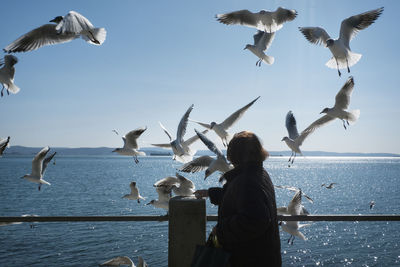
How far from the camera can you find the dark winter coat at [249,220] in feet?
6.19

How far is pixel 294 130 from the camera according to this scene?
7992mm

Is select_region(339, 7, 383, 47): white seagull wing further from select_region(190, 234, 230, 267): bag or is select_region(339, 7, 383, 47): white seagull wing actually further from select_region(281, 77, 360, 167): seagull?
select_region(190, 234, 230, 267): bag

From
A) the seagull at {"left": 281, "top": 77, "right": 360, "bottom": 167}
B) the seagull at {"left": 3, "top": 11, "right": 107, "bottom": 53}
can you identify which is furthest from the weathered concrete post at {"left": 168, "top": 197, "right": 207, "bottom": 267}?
the seagull at {"left": 281, "top": 77, "right": 360, "bottom": 167}

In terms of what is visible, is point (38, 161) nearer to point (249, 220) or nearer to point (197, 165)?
point (197, 165)

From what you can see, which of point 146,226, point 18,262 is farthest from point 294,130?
point 146,226

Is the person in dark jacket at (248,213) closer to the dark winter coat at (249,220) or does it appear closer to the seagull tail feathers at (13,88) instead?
the dark winter coat at (249,220)

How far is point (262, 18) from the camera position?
8102 mm

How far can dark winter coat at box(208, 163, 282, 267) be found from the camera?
1.89 m

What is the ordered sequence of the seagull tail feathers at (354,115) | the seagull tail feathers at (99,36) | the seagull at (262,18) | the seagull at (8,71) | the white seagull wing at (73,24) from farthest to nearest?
the seagull at (262,18)
the seagull tail feathers at (354,115)
the seagull at (8,71)
the seagull tail feathers at (99,36)
the white seagull wing at (73,24)

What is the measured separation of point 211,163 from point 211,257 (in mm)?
3348

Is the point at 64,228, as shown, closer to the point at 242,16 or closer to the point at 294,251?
the point at 294,251

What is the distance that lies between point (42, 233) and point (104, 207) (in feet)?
31.0

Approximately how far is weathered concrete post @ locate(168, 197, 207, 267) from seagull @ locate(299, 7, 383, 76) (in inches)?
214

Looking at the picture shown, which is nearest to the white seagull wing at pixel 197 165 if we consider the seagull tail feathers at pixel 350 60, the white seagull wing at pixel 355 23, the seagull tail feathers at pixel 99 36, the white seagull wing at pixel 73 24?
the seagull tail feathers at pixel 99 36
